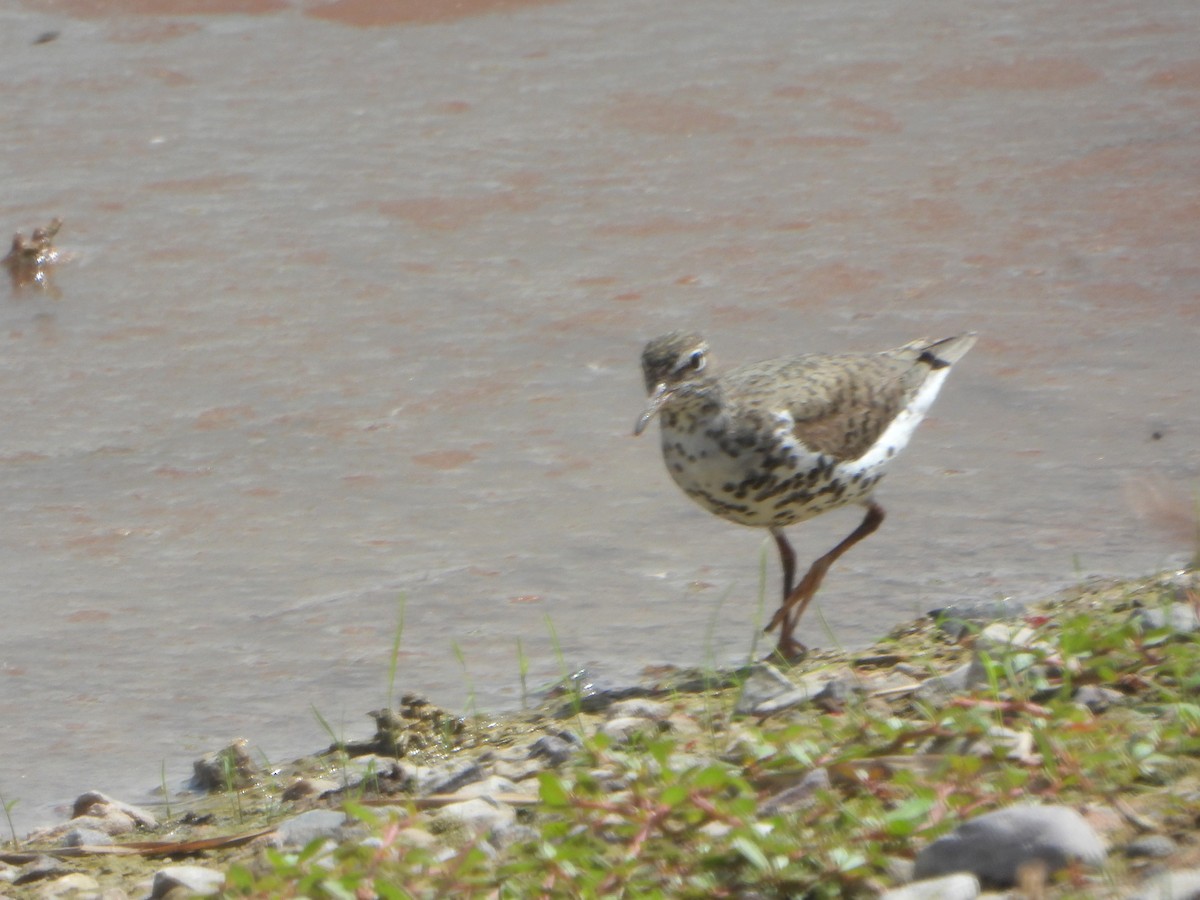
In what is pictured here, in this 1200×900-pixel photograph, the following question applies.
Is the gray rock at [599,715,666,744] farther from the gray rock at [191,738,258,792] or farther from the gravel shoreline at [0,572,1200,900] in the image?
the gray rock at [191,738,258,792]

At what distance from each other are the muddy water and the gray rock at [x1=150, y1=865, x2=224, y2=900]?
0.94 metres

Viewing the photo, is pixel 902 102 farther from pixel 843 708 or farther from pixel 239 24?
pixel 843 708

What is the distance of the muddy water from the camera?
495 cm

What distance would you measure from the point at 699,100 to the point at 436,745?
16.1 feet

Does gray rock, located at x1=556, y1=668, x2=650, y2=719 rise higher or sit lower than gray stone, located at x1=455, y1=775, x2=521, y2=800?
lower

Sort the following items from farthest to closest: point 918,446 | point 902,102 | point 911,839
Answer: point 902,102
point 918,446
point 911,839

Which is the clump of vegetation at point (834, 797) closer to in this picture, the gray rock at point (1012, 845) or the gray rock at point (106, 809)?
the gray rock at point (1012, 845)

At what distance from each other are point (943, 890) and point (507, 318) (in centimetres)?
435

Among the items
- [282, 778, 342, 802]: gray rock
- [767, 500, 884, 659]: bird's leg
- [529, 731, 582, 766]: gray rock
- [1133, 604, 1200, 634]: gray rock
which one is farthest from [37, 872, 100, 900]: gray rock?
[1133, 604, 1200, 634]: gray rock

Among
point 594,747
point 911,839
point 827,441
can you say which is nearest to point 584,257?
point 827,441

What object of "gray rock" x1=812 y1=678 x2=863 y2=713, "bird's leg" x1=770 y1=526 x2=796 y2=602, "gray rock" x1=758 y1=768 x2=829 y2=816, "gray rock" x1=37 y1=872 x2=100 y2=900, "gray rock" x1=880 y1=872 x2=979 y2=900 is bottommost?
"bird's leg" x1=770 y1=526 x2=796 y2=602

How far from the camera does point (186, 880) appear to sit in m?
3.34

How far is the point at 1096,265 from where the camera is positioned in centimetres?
689

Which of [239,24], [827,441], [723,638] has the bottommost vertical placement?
[723,638]
